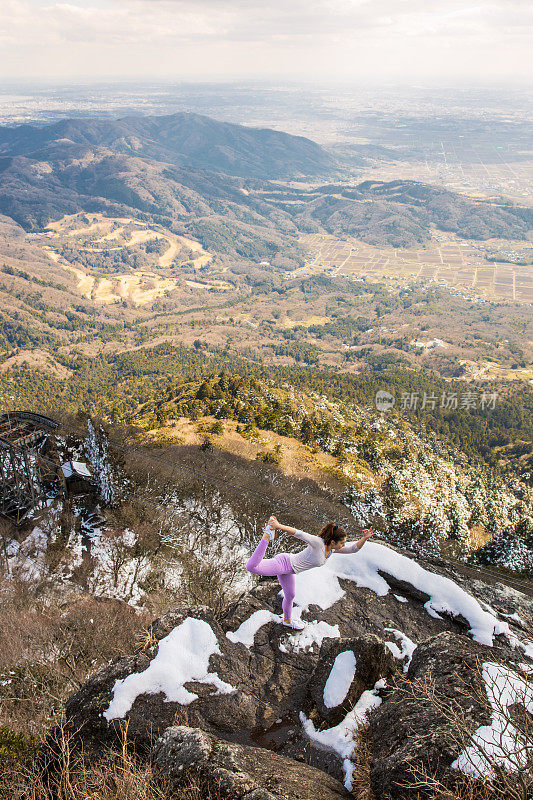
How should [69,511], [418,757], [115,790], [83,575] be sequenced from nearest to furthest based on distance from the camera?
[418,757] → [115,790] → [83,575] → [69,511]

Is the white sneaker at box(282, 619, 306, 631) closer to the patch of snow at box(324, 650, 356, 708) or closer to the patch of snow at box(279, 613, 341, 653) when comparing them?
the patch of snow at box(279, 613, 341, 653)

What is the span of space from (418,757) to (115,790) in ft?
17.9

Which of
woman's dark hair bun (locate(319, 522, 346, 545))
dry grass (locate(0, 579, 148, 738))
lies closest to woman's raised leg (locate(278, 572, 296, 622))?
woman's dark hair bun (locate(319, 522, 346, 545))

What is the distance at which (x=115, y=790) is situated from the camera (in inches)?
295

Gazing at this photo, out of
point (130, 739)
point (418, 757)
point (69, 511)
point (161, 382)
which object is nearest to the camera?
point (418, 757)

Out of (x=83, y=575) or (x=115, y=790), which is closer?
(x=115, y=790)

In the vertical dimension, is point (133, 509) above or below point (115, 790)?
below

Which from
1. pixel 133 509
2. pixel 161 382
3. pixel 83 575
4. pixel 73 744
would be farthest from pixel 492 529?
pixel 161 382

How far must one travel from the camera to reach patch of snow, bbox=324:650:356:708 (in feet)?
31.3

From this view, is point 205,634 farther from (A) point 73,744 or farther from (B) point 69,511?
(B) point 69,511

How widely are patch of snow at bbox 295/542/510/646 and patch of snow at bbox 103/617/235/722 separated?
395cm

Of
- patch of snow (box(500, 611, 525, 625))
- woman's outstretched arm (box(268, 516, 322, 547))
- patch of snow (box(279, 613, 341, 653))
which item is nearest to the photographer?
woman's outstretched arm (box(268, 516, 322, 547))

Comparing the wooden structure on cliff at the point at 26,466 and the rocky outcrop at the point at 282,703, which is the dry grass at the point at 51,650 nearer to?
the rocky outcrop at the point at 282,703

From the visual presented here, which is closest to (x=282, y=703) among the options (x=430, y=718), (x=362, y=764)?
(x=362, y=764)
